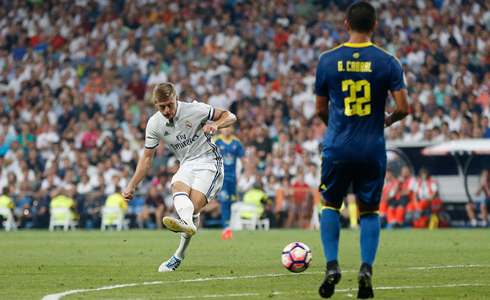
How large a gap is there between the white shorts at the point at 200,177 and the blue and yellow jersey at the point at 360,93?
305 centimetres

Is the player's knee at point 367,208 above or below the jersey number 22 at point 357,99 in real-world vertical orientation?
below

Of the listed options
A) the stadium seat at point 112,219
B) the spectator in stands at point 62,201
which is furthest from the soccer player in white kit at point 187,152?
the spectator in stands at point 62,201

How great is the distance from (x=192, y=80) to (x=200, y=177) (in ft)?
55.3

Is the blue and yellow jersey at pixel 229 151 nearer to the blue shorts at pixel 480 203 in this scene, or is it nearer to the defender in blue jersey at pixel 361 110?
the blue shorts at pixel 480 203

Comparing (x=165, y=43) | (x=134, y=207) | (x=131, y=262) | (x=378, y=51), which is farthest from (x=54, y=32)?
(x=378, y=51)

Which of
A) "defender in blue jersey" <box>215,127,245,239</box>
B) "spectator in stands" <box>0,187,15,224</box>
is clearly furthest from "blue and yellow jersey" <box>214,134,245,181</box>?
"spectator in stands" <box>0,187,15,224</box>

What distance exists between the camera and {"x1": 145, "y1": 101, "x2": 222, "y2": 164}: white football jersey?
9.23 meters

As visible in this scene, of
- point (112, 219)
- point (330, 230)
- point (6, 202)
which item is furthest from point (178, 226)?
point (6, 202)

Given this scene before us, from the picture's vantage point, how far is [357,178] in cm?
656

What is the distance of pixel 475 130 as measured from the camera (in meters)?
21.6

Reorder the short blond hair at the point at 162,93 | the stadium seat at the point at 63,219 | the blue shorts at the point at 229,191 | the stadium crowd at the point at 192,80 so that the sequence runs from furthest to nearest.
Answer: the stadium crowd at the point at 192,80, the stadium seat at the point at 63,219, the blue shorts at the point at 229,191, the short blond hair at the point at 162,93

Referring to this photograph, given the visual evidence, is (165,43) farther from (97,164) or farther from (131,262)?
(131,262)

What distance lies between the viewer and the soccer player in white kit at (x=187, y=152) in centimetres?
909

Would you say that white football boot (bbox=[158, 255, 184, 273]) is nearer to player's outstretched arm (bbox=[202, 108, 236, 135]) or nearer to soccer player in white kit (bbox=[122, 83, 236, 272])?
soccer player in white kit (bbox=[122, 83, 236, 272])
